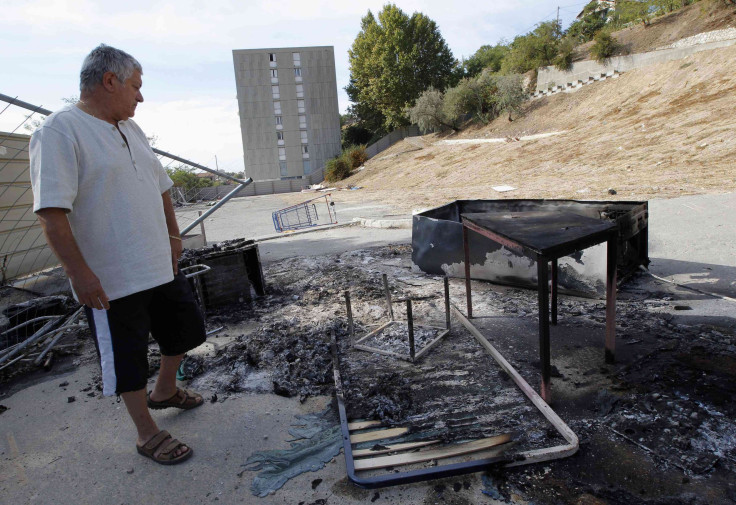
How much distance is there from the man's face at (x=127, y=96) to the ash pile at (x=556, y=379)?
176 centimetres

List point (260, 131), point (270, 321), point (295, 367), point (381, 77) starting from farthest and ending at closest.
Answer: point (260, 131)
point (381, 77)
point (270, 321)
point (295, 367)

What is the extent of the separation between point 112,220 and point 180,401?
1201 mm

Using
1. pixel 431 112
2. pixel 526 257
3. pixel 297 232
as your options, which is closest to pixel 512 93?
pixel 431 112

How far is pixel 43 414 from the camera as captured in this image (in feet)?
8.81

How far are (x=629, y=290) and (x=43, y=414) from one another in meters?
4.83

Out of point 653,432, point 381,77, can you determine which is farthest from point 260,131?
point 653,432

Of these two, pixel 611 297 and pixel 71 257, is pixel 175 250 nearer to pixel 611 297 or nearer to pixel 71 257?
pixel 71 257

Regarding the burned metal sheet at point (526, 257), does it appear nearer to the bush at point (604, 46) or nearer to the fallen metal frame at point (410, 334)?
the fallen metal frame at point (410, 334)

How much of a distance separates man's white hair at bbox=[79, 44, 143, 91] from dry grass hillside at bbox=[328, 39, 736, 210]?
1008cm

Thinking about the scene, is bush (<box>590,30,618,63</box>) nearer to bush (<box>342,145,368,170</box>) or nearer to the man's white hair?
bush (<box>342,145,368,170</box>)

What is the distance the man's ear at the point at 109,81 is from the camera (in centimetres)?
190

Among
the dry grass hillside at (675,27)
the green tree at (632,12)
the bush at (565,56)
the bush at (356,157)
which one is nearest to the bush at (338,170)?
the bush at (356,157)

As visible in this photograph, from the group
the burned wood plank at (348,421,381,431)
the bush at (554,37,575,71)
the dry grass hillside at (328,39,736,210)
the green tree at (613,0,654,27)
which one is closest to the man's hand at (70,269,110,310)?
the burned wood plank at (348,421,381,431)

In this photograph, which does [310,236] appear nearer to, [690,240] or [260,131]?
[690,240]
